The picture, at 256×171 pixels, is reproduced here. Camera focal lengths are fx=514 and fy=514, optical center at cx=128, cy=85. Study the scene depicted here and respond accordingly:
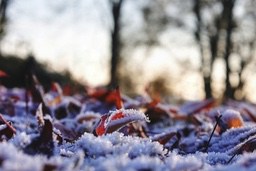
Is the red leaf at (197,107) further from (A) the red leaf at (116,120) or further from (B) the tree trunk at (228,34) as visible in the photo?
(B) the tree trunk at (228,34)

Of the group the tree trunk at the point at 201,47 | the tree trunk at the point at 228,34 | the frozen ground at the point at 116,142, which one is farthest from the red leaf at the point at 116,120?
the tree trunk at the point at 201,47

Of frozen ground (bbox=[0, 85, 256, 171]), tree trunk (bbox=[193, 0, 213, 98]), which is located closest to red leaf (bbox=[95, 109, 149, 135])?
frozen ground (bbox=[0, 85, 256, 171])

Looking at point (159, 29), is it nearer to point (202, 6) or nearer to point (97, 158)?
point (202, 6)

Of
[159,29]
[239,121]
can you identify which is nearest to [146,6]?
[159,29]

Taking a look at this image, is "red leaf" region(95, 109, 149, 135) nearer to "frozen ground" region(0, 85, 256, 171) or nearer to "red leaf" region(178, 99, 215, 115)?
"frozen ground" region(0, 85, 256, 171)

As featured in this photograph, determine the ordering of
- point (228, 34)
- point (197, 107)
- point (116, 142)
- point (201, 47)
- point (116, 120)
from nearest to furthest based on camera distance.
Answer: point (116, 142) < point (116, 120) < point (197, 107) < point (228, 34) < point (201, 47)

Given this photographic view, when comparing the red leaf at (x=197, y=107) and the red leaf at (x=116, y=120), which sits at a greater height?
the red leaf at (x=116, y=120)

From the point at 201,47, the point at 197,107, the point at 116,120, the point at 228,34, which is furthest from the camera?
the point at 201,47

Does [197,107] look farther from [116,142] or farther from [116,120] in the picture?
[116,142]

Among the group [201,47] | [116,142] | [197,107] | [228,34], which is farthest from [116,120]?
[201,47]

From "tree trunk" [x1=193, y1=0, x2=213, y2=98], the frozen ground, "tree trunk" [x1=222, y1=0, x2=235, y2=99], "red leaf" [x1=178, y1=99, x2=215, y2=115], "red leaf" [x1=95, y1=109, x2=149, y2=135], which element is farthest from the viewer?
"tree trunk" [x1=193, y1=0, x2=213, y2=98]

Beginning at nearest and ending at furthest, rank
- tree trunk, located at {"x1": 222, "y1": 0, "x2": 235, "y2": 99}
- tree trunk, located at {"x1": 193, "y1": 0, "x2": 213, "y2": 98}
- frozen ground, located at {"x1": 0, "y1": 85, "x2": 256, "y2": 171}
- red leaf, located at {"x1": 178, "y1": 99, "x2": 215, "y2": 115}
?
frozen ground, located at {"x1": 0, "y1": 85, "x2": 256, "y2": 171} < red leaf, located at {"x1": 178, "y1": 99, "x2": 215, "y2": 115} < tree trunk, located at {"x1": 222, "y1": 0, "x2": 235, "y2": 99} < tree trunk, located at {"x1": 193, "y1": 0, "x2": 213, "y2": 98}
